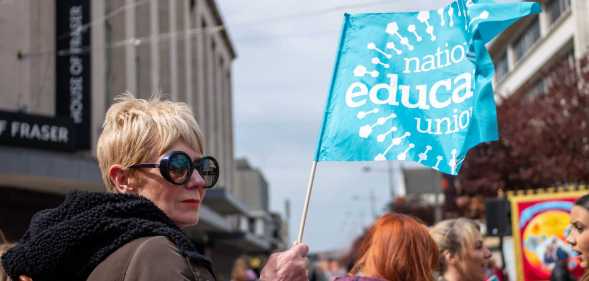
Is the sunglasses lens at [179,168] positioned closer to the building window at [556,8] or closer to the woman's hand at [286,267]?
the woman's hand at [286,267]

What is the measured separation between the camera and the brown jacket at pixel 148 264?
228 centimetres

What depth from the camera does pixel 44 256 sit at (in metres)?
2.46

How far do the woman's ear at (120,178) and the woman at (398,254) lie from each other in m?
1.66

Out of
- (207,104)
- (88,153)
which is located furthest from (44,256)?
(207,104)

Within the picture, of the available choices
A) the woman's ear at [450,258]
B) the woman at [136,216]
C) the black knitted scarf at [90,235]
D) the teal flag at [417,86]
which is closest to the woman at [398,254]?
the teal flag at [417,86]

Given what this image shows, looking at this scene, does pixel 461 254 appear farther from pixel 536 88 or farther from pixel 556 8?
pixel 536 88

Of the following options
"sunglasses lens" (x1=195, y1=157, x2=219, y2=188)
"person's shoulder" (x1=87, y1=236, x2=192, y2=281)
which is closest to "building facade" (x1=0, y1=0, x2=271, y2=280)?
"sunglasses lens" (x1=195, y1=157, x2=219, y2=188)

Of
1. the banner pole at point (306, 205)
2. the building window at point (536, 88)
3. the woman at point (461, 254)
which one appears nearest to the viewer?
the banner pole at point (306, 205)

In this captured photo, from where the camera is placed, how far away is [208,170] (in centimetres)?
283

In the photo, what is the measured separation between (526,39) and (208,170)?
42.6 m

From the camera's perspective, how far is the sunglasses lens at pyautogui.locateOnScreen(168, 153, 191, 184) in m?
2.68

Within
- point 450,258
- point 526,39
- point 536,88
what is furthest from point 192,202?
point 526,39

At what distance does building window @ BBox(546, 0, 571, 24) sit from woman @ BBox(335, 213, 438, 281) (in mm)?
33119

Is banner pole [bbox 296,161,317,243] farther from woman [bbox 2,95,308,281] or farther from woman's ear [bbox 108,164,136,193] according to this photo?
woman's ear [bbox 108,164,136,193]
